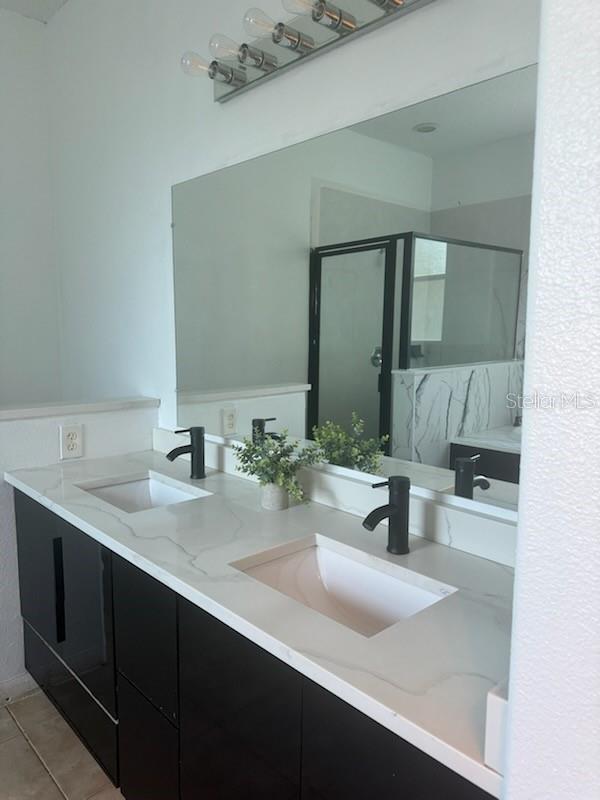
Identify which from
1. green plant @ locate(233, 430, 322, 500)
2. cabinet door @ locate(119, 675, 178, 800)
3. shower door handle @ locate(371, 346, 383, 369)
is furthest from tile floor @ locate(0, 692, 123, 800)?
shower door handle @ locate(371, 346, 383, 369)

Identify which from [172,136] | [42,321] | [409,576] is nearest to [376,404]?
[409,576]

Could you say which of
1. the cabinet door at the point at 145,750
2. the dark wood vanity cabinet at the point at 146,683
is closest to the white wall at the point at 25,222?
the dark wood vanity cabinet at the point at 146,683

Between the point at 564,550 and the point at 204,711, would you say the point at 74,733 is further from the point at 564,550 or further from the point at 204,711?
the point at 564,550

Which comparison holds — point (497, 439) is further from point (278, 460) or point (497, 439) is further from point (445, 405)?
point (278, 460)

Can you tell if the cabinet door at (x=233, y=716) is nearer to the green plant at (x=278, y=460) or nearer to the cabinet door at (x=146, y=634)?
the cabinet door at (x=146, y=634)

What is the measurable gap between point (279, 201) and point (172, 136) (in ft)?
2.04

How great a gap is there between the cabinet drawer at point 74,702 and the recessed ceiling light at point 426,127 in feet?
5.54

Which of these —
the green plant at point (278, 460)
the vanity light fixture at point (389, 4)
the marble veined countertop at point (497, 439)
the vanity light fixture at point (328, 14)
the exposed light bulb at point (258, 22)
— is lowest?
the green plant at point (278, 460)

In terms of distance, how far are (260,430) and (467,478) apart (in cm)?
69

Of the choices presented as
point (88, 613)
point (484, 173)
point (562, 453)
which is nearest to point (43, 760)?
point (88, 613)

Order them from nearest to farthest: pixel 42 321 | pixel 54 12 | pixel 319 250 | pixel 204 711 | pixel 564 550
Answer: pixel 564 550 < pixel 204 711 < pixel 319 250 < pixel 54 12 < pixel 42 321

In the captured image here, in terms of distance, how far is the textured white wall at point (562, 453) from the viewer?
19.5 inches

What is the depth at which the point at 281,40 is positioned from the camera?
151 centimetres

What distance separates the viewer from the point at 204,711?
1.14 metres
